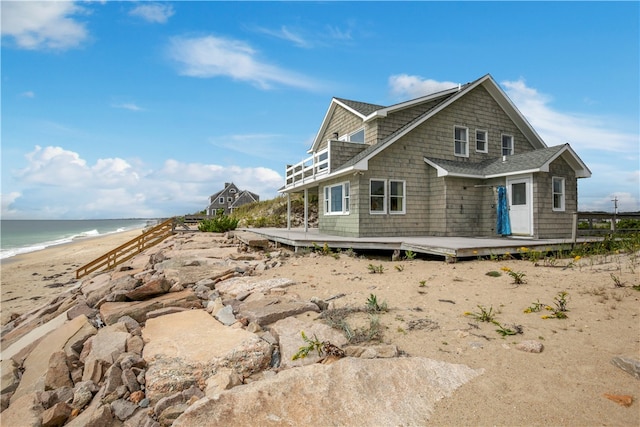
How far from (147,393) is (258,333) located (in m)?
1.41

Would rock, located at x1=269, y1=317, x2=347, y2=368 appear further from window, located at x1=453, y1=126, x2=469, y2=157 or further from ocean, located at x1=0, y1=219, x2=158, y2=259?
ocean, located at x1=0, y1=219, x2=158, y2=259

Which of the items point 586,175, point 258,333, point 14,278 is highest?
point 586,175

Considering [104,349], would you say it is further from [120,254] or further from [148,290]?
[120,254]

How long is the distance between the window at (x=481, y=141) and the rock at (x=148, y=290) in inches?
591

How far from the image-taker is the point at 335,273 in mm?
8148

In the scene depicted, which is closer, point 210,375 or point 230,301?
point 210,375

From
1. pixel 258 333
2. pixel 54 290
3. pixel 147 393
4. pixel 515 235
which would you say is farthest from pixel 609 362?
pixel 54 290

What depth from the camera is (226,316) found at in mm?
5309

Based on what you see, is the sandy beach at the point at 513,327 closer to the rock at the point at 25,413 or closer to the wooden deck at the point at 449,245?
the wooden deck at the point at 449,245

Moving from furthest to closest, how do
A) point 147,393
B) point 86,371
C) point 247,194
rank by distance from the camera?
point 247,194 → point 86,371 → point 147,393

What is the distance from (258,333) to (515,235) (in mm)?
12678

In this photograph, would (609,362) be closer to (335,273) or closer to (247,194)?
(335,273)

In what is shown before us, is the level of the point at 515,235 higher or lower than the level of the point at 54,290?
higher

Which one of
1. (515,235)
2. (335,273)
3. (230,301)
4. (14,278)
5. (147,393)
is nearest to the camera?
(147,393)
